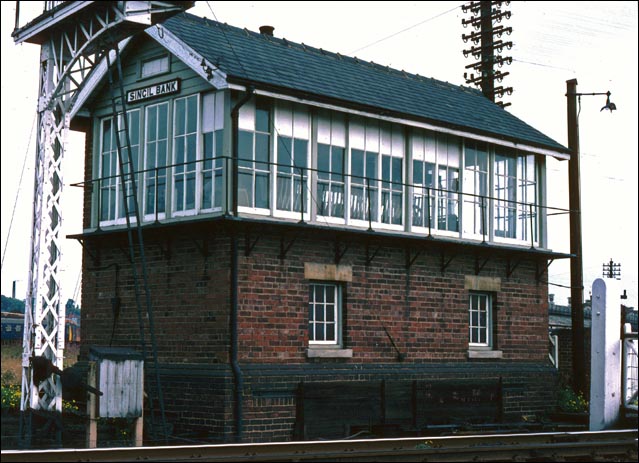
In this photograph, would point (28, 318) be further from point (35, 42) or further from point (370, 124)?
point (370, 124)

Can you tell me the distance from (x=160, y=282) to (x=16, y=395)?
11.3 feet

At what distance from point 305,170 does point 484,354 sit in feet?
18.6

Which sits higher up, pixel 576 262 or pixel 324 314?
pixel 576 262

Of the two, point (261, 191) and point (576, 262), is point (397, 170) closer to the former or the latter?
point (261, 191)

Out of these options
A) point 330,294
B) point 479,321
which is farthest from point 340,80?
point 479,321

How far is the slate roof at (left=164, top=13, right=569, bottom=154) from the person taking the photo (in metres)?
17.1

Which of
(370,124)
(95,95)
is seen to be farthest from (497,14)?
(95,95)

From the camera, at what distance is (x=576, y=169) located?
23.2 meters

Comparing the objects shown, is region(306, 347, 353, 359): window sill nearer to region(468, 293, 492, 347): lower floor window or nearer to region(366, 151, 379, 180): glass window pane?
region(366, 151, 379, 180): glass window pane

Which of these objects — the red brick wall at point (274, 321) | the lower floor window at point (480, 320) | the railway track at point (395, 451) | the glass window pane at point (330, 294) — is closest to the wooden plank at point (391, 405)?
the red brick wall at point (274, 321)

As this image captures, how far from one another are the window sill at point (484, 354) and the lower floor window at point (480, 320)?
30cm

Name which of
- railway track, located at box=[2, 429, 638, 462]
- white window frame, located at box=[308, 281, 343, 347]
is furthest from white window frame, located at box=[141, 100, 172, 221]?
railway track, located at box=[2, 429, 638, 462]

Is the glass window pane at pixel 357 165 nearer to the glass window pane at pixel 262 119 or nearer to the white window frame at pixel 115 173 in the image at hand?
the glass window pane at pixel 262 119

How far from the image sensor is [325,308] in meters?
17.7
